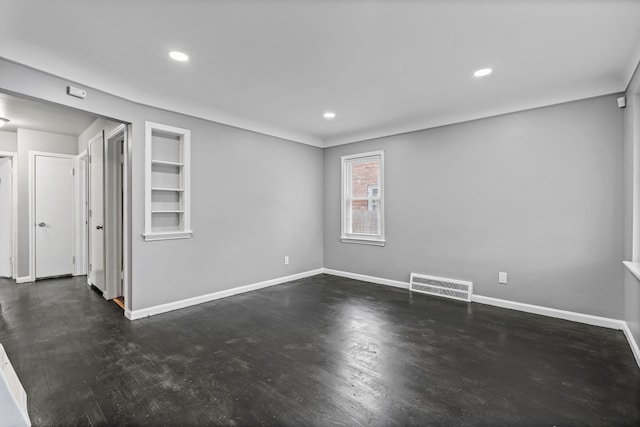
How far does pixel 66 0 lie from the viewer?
73.4 inches

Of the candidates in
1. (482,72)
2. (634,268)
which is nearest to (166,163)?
(482,72)

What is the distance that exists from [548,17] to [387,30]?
110 centimetres

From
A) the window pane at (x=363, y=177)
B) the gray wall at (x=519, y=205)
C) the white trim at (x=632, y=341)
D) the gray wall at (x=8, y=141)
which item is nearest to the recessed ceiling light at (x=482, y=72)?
the gray wall at (x=519, y=205)

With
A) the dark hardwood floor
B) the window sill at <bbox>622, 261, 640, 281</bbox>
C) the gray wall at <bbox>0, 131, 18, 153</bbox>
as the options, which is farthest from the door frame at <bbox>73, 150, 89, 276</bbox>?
the window sill at <bbox>622, 261, 640, 281</bbox>

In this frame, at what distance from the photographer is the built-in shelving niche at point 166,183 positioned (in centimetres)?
343

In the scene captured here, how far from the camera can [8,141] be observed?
518 centimetres

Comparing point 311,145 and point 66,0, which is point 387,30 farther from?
point 311,145

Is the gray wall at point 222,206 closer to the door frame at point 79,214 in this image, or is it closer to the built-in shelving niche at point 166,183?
the built-in shelving niche at point 166,183

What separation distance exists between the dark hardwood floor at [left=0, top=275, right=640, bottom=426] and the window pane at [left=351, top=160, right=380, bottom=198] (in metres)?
2.20

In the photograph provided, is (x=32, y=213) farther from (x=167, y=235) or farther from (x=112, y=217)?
(x=167, y=235)

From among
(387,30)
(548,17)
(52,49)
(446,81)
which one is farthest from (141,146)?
(548,17)

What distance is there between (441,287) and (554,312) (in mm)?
1278

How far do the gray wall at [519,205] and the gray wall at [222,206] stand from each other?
1495 mm

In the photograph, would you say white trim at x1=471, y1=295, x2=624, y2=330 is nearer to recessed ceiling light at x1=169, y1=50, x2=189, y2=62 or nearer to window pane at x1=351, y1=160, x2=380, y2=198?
window pane at x1=351, y1=160, x2=380, y2=198
